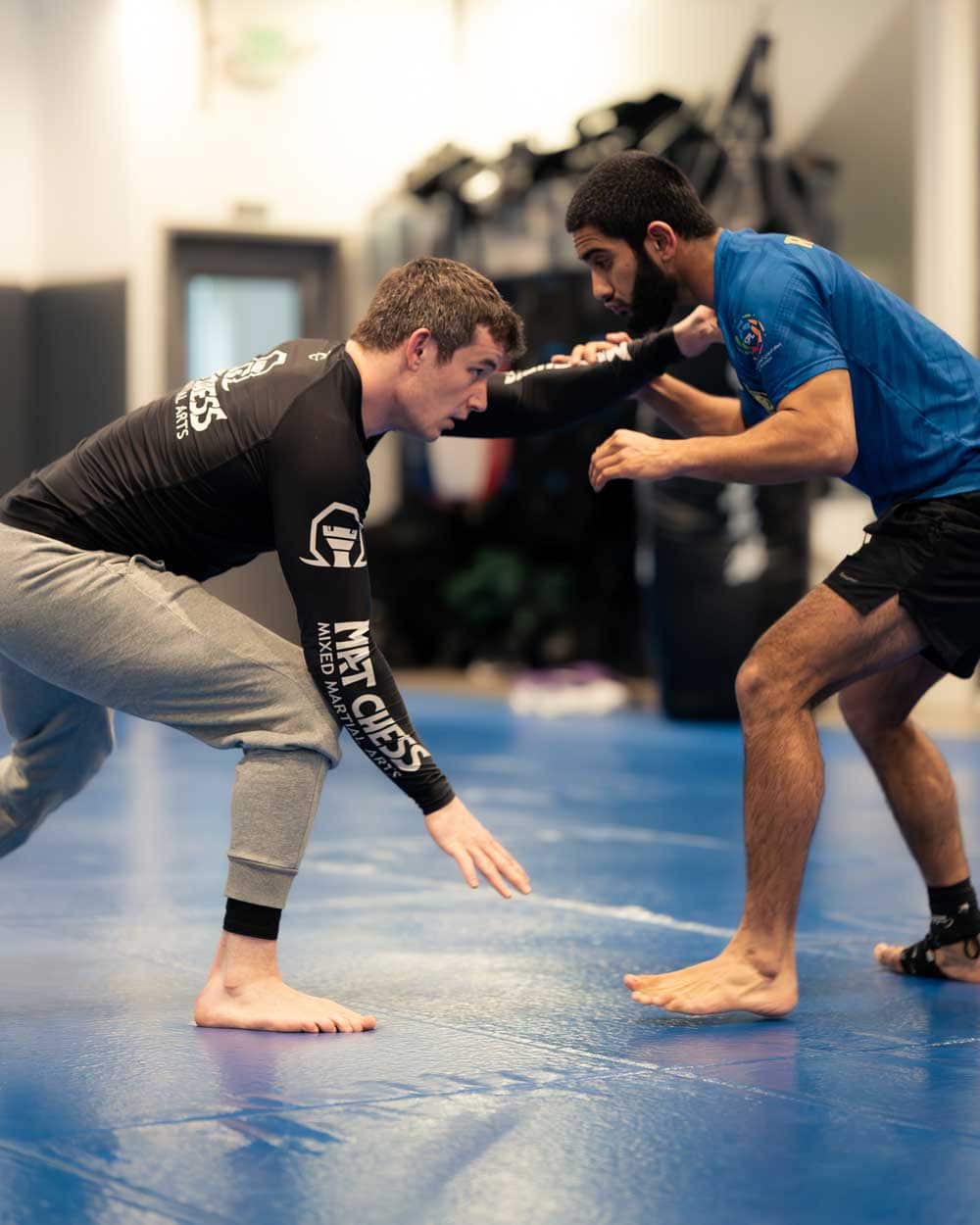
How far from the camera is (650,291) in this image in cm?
341

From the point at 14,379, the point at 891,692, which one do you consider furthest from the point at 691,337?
the point at 14,379

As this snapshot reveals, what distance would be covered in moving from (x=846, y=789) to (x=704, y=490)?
2.67 metres

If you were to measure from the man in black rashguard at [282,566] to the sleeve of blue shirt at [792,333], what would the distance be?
17.7 inches

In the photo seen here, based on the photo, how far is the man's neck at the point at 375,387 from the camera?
3.05 metres

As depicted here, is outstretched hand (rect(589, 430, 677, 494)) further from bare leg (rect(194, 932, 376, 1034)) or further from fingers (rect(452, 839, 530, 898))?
bare leg (rect(194, 932, 376, 1034))

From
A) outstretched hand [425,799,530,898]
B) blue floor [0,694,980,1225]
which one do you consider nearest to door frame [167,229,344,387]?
blue floor [0,694,980,1225]

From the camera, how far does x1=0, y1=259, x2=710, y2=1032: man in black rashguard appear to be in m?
2.93

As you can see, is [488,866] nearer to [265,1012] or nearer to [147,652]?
[265,1012]

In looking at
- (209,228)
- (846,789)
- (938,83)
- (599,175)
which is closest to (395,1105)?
(599,175)

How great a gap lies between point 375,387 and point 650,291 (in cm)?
66

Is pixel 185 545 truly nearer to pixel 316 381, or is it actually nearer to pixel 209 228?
pixel 316 381

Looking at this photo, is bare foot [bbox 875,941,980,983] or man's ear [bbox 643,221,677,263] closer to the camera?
man's ear [bbox 643,221,677,263]

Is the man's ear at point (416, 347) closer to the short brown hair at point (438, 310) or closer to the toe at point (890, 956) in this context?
the short brown hair at point (438, 310)

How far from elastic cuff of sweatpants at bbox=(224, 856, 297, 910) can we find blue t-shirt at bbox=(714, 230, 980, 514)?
47.2 inches
